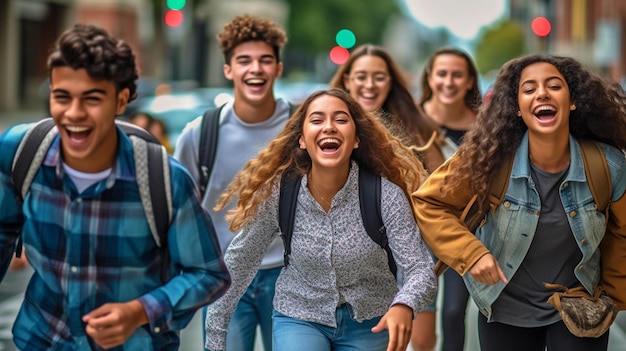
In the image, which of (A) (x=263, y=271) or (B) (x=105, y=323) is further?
(A) (x=263, y=271)

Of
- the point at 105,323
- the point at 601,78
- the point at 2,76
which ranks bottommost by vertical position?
the point at 2,76

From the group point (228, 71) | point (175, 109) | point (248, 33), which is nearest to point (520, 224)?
point (248, 33)

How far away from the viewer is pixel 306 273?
4.43 meters

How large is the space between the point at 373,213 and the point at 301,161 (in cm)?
48

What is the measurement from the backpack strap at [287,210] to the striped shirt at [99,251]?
939 mm

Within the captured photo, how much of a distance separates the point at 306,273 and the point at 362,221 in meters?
0.32

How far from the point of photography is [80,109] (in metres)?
3.33

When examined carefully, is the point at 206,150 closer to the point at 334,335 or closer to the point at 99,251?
the point at 334,335

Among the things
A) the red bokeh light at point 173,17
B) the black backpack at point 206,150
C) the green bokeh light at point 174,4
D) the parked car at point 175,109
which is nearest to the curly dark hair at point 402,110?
the black backpack at point 206,150

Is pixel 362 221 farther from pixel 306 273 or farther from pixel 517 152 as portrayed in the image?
pixel 517 152

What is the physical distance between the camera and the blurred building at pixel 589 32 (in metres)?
36.5

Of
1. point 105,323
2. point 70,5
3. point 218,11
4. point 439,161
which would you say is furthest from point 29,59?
point 105,323

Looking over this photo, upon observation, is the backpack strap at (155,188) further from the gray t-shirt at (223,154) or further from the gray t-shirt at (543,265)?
the gray t-shirt at (223,154)

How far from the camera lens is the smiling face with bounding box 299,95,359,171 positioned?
4438 mm
